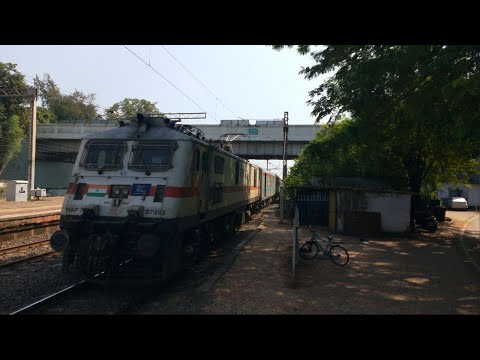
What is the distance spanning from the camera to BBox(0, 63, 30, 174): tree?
151 ft

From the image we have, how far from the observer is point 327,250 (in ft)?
37.7

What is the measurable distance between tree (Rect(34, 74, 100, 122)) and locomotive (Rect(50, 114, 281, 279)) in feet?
261

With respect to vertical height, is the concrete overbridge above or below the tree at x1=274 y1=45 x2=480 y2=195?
above

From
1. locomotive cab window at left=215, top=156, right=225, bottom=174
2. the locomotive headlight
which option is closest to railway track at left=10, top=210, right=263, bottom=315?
the locomotive headlight

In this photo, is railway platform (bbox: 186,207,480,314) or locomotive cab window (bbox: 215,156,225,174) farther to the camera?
locomotive cab window (bbox: 215,156,225,174)

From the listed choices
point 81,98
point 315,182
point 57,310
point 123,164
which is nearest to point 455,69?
point 123,164

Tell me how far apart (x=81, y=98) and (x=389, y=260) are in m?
90.8

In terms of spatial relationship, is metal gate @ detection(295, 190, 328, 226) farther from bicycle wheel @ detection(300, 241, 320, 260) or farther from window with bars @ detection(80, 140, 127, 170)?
window with bars @ detection(80, 140, 127, 170)

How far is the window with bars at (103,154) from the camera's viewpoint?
877cm

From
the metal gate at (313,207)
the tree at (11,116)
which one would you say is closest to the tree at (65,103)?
the tree at (11,116)

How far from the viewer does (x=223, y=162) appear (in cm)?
1209

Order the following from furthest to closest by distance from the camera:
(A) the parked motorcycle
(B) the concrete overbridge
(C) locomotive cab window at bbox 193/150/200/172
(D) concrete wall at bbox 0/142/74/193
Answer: (D) concrete wall at bbox 0/142/74/193 → (B) the concrete overbridge → (A) the parked motorcycle → (C) locomotive cab window at bbox 193/150/200/172

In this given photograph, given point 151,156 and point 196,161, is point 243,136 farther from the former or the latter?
point 151,156

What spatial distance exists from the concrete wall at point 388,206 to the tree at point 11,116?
127 ft
